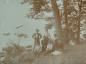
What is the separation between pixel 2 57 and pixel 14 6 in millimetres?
651

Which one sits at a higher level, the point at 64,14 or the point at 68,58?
the point at 64,14

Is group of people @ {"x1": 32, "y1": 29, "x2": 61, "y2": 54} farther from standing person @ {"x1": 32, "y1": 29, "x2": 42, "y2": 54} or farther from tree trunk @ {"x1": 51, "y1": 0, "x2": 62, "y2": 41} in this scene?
tree trunk @ {"x1": 51, "y1": 0, "x2": 62, "y2": 41}

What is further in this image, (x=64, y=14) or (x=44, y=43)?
(x=64, y=14)

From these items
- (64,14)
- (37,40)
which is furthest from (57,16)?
(37,40)

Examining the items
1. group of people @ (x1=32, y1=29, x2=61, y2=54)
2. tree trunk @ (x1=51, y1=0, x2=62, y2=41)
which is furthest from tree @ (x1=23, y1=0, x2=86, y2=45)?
group of people @ (x1=32, y1=29, x2=61, y2=54)

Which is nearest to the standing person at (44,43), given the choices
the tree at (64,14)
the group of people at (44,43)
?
the group of people at (44,43)

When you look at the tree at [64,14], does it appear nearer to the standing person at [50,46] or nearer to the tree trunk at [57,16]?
the tree trunk at [57,16]

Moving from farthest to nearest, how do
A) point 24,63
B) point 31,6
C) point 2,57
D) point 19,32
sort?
point 31,6, point 19,32, point 2,57, point 24,63

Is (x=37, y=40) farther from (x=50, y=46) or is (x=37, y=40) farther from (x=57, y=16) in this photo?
(x=57, y=16)

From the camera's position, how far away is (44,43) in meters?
2.10

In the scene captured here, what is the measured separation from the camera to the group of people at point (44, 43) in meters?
2.03

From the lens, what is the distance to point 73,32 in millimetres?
2268

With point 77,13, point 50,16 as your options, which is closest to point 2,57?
point 50,16

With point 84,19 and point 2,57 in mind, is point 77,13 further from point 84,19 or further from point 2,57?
point 2,57
